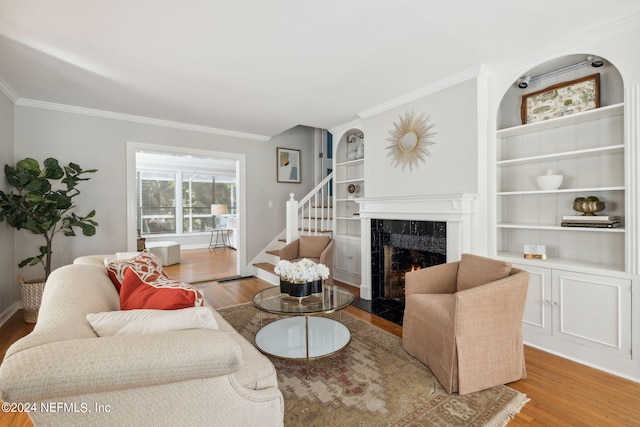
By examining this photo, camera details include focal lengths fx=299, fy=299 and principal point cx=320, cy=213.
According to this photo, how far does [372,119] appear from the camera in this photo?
389cm

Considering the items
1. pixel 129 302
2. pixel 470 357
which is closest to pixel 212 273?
pixel 129 302

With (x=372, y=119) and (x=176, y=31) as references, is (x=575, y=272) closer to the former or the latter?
(x=372, y=119)

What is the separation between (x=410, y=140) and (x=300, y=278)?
2112 mm

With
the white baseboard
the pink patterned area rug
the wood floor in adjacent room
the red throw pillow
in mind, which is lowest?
the wood floor in adjacent room

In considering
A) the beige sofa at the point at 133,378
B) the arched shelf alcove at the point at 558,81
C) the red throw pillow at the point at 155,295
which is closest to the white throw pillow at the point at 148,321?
the beige sofa at the point at 133,378

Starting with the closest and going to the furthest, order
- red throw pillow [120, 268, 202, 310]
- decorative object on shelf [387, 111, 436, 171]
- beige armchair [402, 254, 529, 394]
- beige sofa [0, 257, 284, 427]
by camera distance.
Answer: beige sofa [0, 257, 284, 427], red throw pillow [120, 268, 202, 310], beige armchair [402, 254, 529, 394], decorative object on shelf [387, 111, 436, 171]

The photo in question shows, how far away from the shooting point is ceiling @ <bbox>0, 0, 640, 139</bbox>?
6.40ft

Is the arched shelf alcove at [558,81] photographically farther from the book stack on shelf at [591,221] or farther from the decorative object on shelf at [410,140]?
the book stack on shelf at [591,221]

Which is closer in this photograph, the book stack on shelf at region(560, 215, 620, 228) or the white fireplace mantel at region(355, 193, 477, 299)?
the book stack on shelf at region(560, 215, 620, 228)

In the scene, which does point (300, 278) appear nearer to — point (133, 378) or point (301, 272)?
point (301, 272)

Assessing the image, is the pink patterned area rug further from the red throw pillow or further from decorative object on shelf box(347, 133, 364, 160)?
decorative object on shelf box(347, 133, 364, 160)

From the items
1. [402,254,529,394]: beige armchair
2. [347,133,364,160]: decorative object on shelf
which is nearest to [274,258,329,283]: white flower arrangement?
[402,254,529,394]: beige armchair

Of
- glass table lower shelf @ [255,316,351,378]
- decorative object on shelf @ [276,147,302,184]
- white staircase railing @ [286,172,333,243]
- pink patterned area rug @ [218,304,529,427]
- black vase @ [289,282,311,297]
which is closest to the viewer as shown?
pink patterned area rug @ [218,304,529,427]

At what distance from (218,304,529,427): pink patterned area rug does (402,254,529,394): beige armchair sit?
0.10 meters
